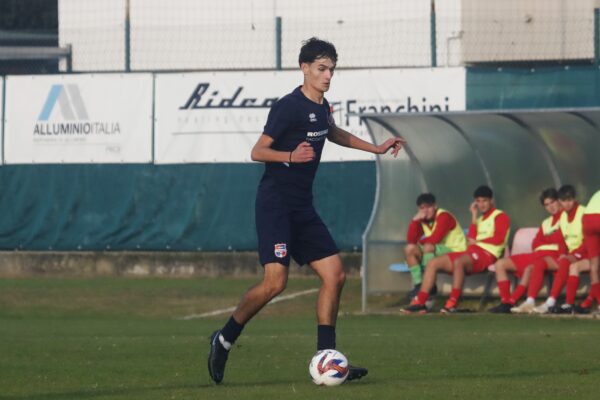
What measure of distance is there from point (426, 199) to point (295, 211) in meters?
9.88

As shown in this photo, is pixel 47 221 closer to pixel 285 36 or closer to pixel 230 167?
pixel 230 167

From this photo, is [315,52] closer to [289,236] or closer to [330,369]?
[289,236]

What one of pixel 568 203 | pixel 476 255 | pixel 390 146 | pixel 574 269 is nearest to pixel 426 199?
pixel 476 255

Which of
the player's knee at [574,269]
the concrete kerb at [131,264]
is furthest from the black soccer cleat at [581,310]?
the concrete kerb at [131,264]

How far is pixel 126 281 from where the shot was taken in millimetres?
23297

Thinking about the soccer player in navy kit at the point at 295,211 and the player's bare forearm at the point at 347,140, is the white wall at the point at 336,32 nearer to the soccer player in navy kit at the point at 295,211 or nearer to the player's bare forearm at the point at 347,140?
the player's bare forearm at the point at 347,140

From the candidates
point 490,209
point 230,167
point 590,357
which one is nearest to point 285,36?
point 230,167

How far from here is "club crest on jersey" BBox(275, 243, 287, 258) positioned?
962 centimetres

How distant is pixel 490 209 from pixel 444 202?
1.69 meters

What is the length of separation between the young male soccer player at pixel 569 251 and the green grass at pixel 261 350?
2.20 feet

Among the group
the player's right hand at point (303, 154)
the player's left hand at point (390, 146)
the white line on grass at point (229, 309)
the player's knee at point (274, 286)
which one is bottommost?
the white line on grass at point (229, 309)

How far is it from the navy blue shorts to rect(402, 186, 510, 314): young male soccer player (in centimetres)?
921

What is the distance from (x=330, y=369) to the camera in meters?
9.45

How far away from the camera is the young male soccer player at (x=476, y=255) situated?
18922mm
